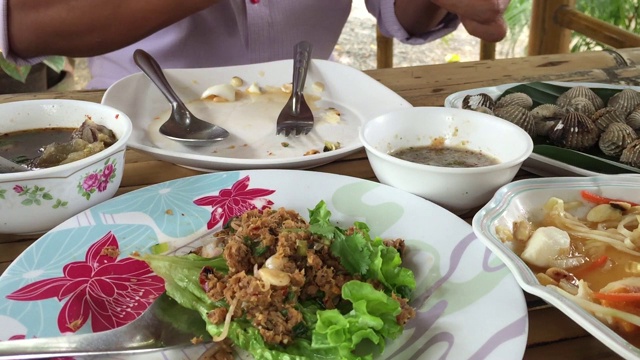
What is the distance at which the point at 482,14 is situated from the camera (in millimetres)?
1530

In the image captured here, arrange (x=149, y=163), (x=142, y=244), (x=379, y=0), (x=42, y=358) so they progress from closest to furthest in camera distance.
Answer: (x=42, y=358) → (x=142, y=244) → (x=149, y=163) → (x=379, y=0)

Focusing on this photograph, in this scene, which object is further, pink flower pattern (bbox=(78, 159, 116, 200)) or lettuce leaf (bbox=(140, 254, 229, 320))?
pink flower pattern (bbox=(78, 159, 116, 200))

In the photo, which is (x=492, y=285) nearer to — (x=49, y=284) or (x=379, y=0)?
(x=49, y=284)

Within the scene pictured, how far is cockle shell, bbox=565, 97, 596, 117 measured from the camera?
1.15m

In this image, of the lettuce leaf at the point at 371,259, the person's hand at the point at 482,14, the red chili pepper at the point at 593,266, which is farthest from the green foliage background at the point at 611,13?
the lettuce leaf at the point at 371,259

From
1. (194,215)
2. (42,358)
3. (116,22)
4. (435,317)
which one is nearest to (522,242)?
(435,317)

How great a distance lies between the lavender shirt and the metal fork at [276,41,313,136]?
13.3 inches

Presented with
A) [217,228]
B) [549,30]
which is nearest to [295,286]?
[217,228]

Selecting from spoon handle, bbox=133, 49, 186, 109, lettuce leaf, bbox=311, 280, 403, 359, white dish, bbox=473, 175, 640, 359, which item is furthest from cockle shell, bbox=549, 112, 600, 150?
spoon handle, bbox=133, 49, 186, 109

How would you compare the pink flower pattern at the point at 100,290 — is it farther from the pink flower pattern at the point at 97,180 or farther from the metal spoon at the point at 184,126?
the metal spoon at the point at 184,126

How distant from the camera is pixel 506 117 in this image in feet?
3.65

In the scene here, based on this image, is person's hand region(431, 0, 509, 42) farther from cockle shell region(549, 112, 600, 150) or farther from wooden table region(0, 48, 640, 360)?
cockle shell region(549, 112, 600, 150)

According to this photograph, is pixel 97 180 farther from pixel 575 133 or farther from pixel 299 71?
pixel 575 133

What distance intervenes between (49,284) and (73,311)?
2.3 inches
